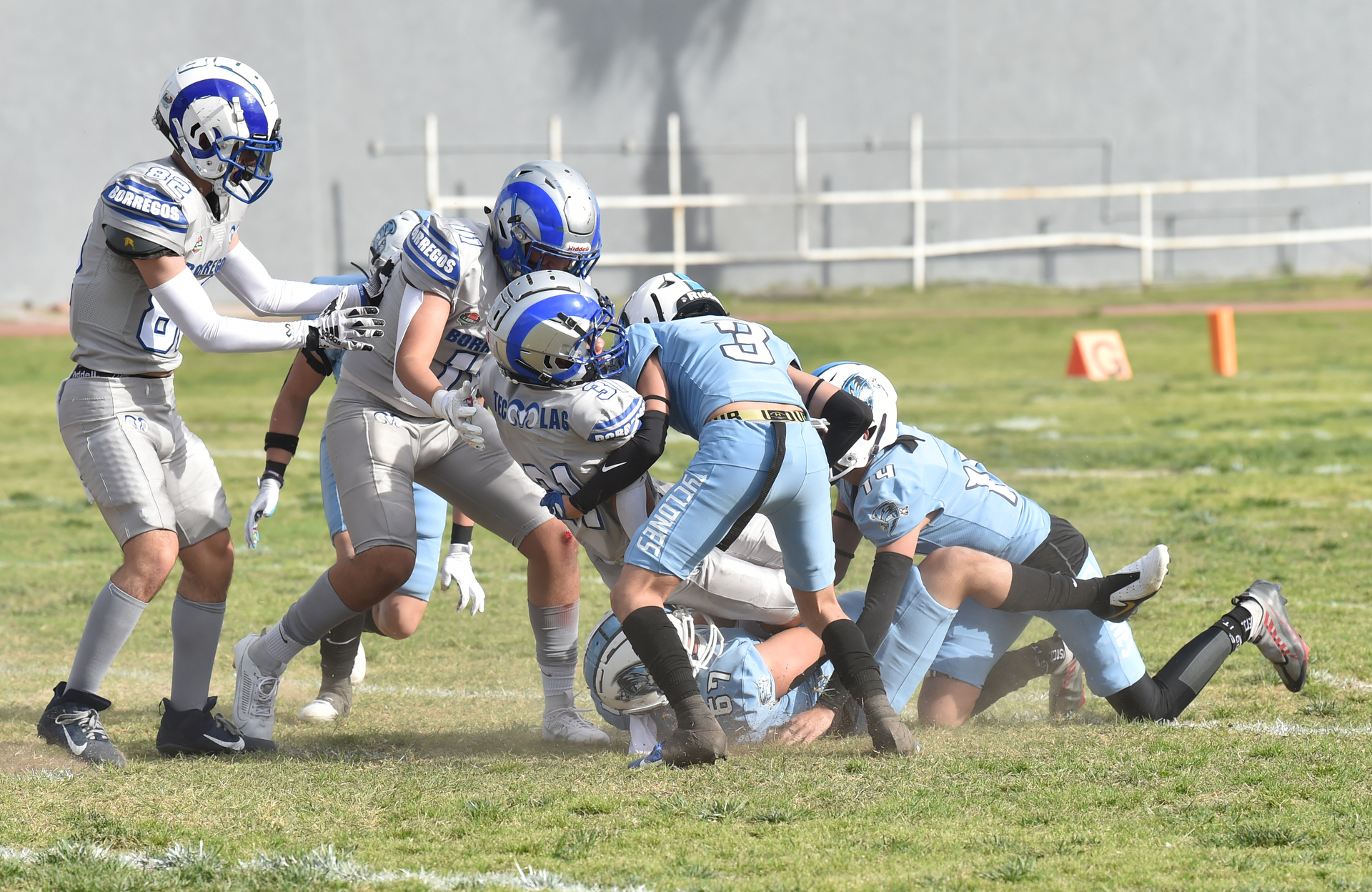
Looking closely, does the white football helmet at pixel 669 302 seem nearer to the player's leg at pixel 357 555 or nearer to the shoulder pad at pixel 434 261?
the shoulder pad at pixel 434 261

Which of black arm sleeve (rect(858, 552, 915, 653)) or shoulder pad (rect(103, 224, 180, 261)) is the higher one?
shoulder pad (rect(103, 224, 180, 261))

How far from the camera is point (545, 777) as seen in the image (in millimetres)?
4234

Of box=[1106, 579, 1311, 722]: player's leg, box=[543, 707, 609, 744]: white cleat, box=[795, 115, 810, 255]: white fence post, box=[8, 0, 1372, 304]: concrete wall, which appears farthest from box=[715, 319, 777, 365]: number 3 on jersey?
box=[795, 115, 810, 255]: white fence post

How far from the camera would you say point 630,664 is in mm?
4586

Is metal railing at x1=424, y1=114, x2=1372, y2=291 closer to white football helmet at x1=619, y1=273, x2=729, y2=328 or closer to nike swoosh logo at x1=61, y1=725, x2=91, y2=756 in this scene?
white football helmet at x1=619, y1=273, x2=729, y2=328

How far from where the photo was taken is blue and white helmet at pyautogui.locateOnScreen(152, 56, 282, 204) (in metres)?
4.76

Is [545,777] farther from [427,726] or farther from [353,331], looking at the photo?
[353,331]

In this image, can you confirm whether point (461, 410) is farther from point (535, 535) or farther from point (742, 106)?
point (742, 106)

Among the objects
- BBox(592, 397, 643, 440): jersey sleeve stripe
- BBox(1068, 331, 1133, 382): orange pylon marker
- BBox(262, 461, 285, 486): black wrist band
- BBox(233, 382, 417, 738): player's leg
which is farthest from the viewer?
BBox(1068, 331, 1133, 382): orange pylon marker

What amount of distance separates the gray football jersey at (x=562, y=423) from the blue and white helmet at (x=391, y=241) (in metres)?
0.98

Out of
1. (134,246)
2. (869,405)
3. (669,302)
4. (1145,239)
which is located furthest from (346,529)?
(1145,239)

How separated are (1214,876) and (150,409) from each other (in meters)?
3.40

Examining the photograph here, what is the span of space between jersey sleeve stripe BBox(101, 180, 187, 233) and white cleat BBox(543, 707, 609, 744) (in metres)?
1.94

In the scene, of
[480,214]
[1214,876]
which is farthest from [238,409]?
[1214,876]
